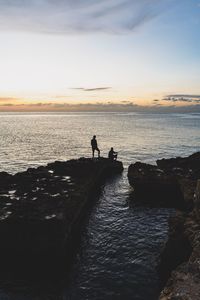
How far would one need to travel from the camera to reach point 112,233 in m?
25.6

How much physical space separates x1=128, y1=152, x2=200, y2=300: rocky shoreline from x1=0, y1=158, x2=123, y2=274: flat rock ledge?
6.35 metres

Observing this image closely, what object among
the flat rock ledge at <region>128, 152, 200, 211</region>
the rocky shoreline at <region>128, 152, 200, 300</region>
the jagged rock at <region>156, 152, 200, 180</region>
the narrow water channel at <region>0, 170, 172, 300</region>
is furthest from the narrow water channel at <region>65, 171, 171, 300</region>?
the jagged rock at <region>156, 152, 200, 180</region>

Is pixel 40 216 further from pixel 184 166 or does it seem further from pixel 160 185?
pixel 184 166

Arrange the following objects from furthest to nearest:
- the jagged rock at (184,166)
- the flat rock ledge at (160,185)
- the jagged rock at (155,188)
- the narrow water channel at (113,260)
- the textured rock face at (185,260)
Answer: the jagged rock at (184,166) < the jagged rock at (155,188) < the flat rock ledge at (160,185) < the narrow water channel at (113,260) < the textured rock face at (185,260)

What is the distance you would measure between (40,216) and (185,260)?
10260 millimetres

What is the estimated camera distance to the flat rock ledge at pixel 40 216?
21000mm

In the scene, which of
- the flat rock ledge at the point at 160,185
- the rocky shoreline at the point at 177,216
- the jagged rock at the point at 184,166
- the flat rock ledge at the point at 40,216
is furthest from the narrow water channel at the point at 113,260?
the jagged rock at the point at 184,166

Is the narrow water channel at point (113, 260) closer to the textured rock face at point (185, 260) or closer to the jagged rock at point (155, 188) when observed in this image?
the textured rock face at point (185, 260)

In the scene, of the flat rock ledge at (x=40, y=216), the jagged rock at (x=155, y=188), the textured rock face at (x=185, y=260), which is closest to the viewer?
the textured rock face at (x=185, y=260)

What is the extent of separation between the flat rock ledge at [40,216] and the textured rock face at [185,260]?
7151 mm

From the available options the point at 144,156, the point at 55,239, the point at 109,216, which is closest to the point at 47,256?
the point at 55,239

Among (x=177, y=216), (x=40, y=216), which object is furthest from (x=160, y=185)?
(x=40, y=216)

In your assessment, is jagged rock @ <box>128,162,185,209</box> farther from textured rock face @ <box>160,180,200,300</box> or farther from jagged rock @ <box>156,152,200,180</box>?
textured rock face @ <box>160,180,200,300</box>

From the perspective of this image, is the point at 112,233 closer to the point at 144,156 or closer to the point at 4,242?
the point at 4,242
